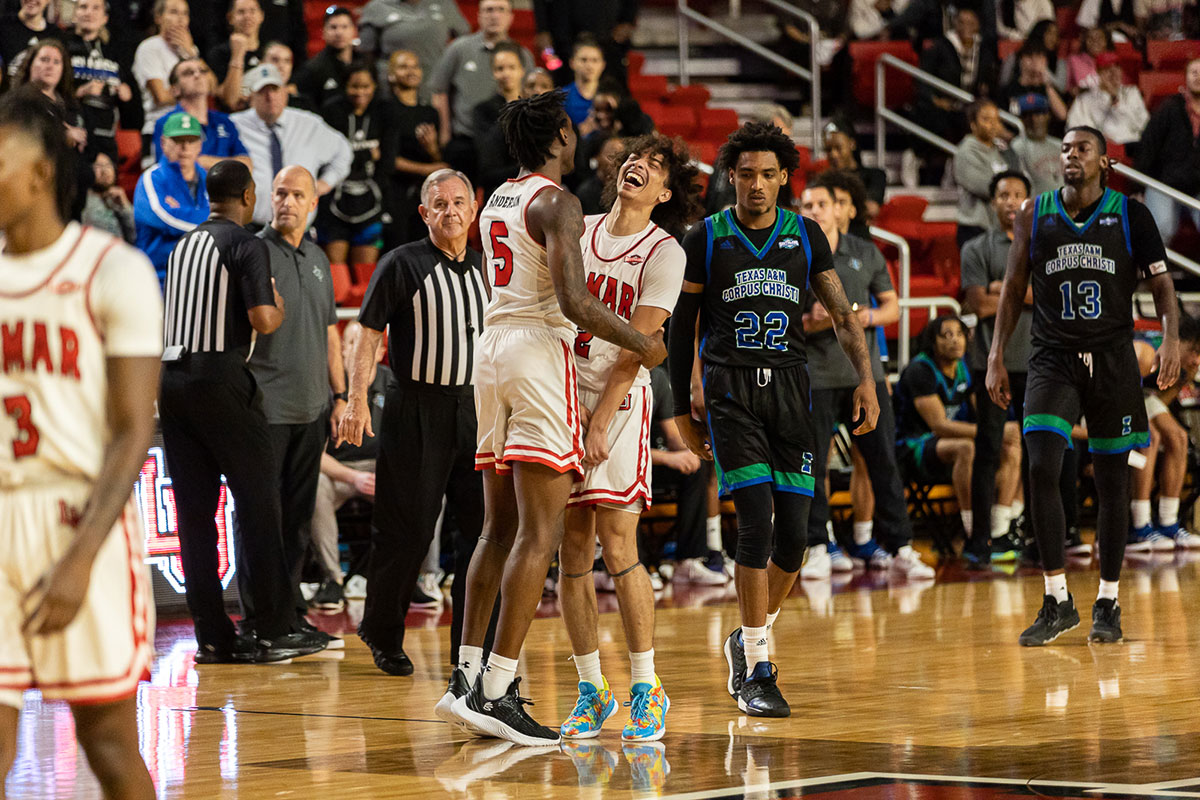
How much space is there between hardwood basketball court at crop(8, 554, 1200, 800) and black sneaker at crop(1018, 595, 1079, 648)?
110mm

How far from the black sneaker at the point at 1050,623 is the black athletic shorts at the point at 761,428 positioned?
6.02 feet

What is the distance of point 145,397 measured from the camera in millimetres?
2963

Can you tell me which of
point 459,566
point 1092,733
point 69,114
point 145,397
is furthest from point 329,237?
point 145,397

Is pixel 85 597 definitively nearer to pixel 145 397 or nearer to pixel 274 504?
pixel 145 397

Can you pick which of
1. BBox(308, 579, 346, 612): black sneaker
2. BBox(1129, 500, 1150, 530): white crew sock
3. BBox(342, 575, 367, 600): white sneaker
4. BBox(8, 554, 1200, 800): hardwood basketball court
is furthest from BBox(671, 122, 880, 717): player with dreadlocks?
BBox(1129, 500, 1150, 530): white crew sock

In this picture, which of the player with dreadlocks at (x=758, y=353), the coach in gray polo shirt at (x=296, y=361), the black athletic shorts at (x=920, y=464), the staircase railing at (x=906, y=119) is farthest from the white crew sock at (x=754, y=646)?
the staircase railing at (x=906, y=119)

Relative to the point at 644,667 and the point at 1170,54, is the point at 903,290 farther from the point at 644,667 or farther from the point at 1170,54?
the point at 644,667

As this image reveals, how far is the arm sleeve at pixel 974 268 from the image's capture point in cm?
1020

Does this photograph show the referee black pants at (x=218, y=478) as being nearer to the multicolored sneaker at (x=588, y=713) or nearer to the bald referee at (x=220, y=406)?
the bald referee at (x=220, y=406)

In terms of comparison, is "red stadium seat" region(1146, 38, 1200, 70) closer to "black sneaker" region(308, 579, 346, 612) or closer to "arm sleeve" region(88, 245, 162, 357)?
"black sneaker" region(308, 579, 346, 612)

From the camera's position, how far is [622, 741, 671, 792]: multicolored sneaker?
454 cm

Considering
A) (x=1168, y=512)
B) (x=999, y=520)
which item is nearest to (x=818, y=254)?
(x=999, y=520)

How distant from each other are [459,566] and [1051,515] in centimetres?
267

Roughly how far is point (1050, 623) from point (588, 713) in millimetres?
2697
